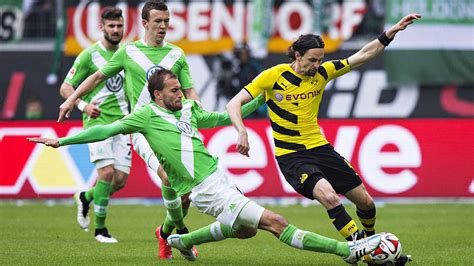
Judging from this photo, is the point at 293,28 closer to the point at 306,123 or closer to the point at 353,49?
the point at 353,49

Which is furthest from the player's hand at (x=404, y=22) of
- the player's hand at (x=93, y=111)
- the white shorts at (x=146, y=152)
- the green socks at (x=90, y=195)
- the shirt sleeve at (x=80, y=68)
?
the green socks at (x=90, y=195)

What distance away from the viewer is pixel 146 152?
11461 mm

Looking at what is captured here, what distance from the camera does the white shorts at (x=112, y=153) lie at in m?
13.7

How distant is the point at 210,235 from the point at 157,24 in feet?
8.43

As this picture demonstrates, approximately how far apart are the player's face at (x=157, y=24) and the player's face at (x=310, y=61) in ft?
5.51

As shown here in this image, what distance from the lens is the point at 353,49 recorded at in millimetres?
23938

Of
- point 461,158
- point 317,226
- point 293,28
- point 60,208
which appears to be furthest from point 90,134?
point 293,28

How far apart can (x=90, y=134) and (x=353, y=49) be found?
14899 millimetres

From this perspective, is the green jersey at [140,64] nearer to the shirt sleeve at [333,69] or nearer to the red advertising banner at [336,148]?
the shirt sleeve at [333,69]

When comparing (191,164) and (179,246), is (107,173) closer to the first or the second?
(179,246)

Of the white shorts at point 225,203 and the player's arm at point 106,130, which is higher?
the player's arm at point 106,130

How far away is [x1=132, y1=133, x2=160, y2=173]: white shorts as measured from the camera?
11324 mm

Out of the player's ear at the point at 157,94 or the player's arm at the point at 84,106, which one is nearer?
the player's ear at the point at 157,94

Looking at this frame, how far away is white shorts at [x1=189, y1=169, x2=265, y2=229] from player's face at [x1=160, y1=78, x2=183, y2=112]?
75 centimetres
